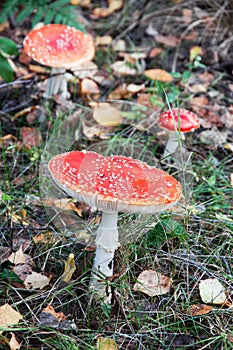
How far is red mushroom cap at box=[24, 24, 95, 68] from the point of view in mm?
3592

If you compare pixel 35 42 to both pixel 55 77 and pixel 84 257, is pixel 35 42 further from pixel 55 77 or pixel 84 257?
pixel 84 257

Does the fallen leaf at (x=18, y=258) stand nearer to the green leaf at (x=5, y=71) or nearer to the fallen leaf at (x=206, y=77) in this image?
the green leaf at (x=5, y=71)

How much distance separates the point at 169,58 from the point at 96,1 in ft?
4.36

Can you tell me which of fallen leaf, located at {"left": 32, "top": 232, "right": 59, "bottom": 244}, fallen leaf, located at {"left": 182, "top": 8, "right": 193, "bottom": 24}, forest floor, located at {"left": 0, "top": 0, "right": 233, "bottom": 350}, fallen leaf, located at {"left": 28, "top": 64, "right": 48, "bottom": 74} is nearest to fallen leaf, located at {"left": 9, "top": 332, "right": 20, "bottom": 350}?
forest floor, located at {"left": 0, "top": 0, "right": 233, "bottom": 350}

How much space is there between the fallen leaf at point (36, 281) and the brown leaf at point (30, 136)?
1164mm

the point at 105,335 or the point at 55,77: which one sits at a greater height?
the point at 55,77

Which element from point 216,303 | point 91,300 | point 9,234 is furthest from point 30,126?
point 216,303

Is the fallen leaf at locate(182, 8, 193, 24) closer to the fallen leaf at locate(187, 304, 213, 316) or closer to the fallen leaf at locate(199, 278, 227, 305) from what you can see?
the fallen leaf at locate(199, 278, 227, 305)

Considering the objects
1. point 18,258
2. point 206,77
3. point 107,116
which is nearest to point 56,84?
point 107,116

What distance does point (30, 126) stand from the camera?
3723mm

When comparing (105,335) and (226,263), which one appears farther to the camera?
(226,263)

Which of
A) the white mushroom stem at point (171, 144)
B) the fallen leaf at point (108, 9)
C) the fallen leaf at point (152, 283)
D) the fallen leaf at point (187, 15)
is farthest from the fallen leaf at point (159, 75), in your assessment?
Answer: the fallen leaf at point (152, 283)

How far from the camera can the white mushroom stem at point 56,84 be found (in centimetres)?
387

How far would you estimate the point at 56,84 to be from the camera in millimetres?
3879
